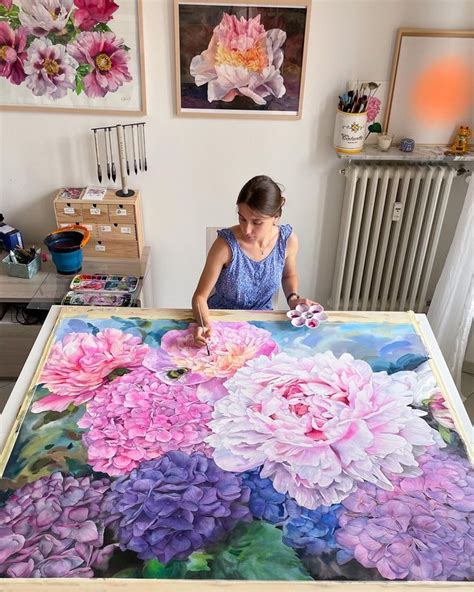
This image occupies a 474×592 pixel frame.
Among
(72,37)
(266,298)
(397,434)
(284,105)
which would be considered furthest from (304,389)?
(72,37)

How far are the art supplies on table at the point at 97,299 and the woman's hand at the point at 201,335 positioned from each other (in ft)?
2.28

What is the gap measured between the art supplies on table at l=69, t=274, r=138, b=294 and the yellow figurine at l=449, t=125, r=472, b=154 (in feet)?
4.98

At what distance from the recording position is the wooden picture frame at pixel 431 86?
7.71 feet

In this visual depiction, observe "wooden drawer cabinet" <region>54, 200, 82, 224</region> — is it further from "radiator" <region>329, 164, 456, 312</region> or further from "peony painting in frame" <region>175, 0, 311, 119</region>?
"radiator" <region>329, 164, 456, 312</region>

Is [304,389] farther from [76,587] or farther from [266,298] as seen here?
[76,587]

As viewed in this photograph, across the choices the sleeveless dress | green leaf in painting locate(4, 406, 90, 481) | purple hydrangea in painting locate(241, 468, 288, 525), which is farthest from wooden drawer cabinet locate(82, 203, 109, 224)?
purple hydrangea in painting locate(241, 468, 288, 525)

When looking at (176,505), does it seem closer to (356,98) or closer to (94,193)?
(94,193)

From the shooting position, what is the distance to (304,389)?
4.98 feet

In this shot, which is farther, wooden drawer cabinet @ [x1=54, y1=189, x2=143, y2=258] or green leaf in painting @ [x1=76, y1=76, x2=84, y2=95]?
wooden drawer cabinet @ [x1=54, y1=189, x2=143, y2=258]

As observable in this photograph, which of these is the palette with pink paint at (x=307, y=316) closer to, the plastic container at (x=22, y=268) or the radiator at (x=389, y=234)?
the radiator at (x=389, y=234)

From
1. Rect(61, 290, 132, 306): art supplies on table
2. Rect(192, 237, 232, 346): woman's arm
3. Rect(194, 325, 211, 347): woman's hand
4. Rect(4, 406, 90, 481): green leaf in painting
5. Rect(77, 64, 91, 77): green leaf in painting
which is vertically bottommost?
Rect(61, 290, 132, 306): art supplies on table

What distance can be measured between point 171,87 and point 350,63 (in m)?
0.76

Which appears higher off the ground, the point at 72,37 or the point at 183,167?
the point at 72,37

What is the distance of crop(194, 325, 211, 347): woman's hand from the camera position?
65.3 inches
